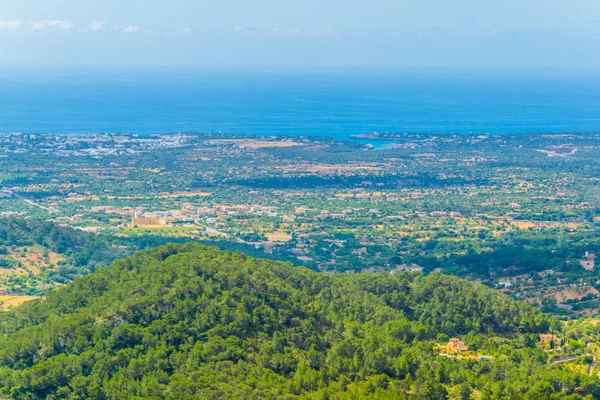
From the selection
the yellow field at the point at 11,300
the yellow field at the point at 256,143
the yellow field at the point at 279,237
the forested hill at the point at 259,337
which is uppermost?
the forested hill at the point at 259,337

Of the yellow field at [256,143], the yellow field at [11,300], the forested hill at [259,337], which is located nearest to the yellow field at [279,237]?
the yellow field at [11,300]

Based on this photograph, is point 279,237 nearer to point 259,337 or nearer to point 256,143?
point 259,337

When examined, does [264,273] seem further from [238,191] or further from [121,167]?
[121,167]

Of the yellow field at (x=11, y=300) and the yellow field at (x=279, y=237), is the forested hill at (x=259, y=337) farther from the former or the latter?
the yellow field at (x=279, y=237)

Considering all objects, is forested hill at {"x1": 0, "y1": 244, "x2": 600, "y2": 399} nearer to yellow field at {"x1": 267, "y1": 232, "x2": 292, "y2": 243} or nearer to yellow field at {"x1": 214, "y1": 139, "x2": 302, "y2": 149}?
yellow field at {"x1": 267, "y1": 232, "x2": 292, "y2": 243}

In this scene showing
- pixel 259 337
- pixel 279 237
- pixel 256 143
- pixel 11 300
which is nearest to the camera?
pixel 259 337

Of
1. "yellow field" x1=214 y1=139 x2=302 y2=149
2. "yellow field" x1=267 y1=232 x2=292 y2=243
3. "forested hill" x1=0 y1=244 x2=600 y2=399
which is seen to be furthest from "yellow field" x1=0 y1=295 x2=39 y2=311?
"yellow field" x1=214 y1=139 x2=302 y2=149

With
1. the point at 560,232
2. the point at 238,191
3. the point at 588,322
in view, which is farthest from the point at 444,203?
the point at 588,322

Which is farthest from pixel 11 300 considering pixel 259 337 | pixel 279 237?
pixel 279 237

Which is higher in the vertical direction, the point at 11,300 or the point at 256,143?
the point at 256,143
